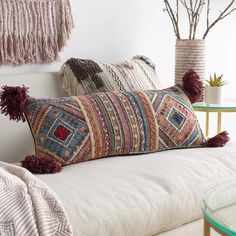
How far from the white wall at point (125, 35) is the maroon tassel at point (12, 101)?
0.36 meters

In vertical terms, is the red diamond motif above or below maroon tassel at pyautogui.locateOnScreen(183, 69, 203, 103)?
below

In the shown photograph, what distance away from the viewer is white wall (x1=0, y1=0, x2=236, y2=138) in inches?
88.5

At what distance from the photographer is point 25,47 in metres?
2.01

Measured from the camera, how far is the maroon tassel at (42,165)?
5.16ft

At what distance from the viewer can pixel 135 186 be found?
4.76 ft

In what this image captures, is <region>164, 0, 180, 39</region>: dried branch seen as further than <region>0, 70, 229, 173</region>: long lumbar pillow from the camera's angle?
Yes

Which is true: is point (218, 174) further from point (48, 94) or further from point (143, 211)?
point (48, 94)

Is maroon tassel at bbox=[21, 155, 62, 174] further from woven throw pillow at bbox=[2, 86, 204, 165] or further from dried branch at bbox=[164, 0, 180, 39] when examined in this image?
dried branch at bbox=[164, 0, 180, 39]

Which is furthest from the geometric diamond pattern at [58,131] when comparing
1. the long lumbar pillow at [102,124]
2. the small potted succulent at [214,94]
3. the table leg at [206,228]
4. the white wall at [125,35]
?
the small potted succulent at [214,94]

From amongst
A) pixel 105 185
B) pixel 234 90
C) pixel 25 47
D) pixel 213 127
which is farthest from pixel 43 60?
pixel 234 90

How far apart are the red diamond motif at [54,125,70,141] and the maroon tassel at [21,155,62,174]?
9 cm

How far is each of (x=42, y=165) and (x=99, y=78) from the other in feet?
1.68

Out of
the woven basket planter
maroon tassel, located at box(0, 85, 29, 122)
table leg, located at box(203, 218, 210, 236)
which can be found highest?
the woven basket planter

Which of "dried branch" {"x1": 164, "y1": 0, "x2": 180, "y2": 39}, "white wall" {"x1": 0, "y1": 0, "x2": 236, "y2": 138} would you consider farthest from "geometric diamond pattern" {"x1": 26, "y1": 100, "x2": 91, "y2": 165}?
"dried branch" {"x1": 164, "y1": 0, "x2": 180, "y2": 39}
